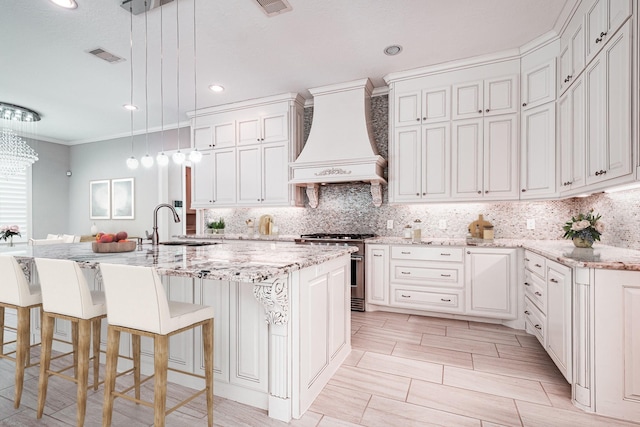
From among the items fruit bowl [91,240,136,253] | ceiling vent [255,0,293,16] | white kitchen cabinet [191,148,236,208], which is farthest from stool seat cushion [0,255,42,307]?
white kitchen cabinet [191,148,236,208]

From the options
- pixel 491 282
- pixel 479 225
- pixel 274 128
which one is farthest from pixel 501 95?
pixel 274 128

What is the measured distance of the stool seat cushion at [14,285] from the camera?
198 centimetres

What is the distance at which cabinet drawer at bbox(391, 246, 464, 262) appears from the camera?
3.40 meters

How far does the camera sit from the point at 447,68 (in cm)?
361

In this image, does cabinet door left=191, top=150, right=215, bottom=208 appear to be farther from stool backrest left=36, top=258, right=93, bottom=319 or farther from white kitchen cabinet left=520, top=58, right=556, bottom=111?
white kitchen cabinet left=520, top=58, right=556, bottom=111

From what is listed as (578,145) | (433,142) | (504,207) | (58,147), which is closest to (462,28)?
(433,142)

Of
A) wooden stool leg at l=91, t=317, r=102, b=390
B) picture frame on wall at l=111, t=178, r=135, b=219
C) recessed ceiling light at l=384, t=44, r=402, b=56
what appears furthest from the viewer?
picture frame on wall at l=111, t=178, r=135, b=219

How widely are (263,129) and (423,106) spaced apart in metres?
2.21

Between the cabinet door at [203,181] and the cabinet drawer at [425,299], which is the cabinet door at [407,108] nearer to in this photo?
the cabinet drawer at [425,299]

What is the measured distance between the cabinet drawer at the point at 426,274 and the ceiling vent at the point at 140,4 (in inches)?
129

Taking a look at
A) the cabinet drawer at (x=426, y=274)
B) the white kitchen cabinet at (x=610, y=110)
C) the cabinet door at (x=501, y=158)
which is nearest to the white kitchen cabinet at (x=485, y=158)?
the cabinet door at (x=501, y=158)

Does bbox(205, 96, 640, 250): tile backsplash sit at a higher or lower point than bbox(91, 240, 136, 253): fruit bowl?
higher

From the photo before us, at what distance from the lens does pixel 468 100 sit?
11.7 ft

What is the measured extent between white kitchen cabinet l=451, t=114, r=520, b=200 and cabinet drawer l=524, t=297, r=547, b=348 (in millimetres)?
1124
